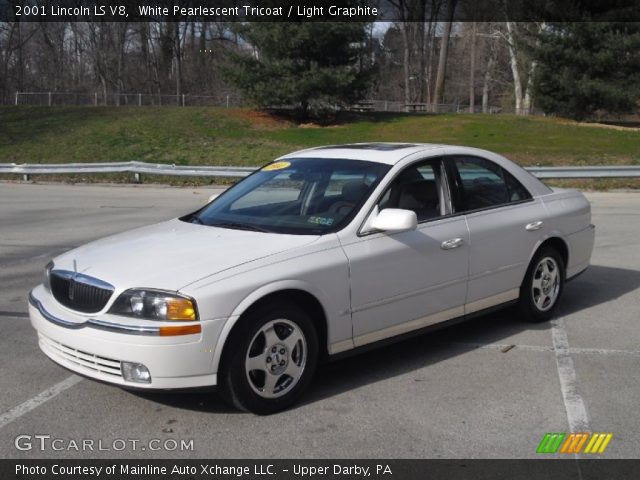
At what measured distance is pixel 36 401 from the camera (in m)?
4.71

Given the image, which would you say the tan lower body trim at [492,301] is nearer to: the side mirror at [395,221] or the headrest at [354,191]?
the side mirror at [395,221]

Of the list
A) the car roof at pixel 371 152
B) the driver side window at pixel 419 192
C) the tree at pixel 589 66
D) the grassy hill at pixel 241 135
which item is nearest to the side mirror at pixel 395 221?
the driver side window at pixel 419 192

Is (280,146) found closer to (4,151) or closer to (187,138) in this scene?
(187,138)

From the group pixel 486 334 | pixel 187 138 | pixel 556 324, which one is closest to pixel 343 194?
pixel 486 334

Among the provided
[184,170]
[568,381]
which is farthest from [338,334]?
[184,170]

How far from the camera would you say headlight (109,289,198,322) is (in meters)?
4.11

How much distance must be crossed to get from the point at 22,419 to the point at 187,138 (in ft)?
87.8

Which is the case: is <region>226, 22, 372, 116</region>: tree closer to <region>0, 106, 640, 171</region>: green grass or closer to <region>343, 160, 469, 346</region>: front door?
<region>0, 106, 640, 171</region>: green grass

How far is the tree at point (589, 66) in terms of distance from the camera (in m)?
30.1

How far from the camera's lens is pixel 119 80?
6581cm

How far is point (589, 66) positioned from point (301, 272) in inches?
1162

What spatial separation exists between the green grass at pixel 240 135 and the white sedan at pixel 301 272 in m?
17.7
